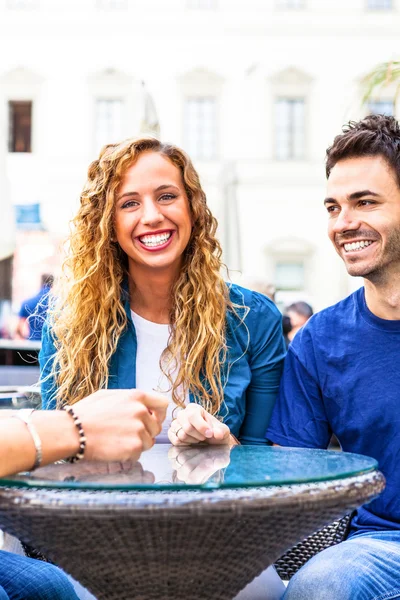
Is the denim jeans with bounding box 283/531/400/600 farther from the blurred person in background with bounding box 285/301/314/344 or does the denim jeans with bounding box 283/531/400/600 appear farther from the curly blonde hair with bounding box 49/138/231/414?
the blurred person in background with bounding box 285/301/314/344

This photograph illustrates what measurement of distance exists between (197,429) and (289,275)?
20356mm

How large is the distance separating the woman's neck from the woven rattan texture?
2.46 feet

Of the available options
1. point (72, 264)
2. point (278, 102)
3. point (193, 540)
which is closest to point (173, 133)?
point (278, 102)

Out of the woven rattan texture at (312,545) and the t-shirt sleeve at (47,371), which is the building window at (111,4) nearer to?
the t-shirt sleeve at (47,371)

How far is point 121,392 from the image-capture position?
1.48 metres

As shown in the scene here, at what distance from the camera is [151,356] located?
7.97ft

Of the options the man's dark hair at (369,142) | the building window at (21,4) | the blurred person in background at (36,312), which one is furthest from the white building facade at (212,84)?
the man's dark hair at (369,142)

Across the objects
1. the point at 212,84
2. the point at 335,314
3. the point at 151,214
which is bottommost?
the point at 335,314

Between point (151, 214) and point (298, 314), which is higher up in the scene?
point (151, 214)

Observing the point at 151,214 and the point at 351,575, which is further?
the point at 151,214

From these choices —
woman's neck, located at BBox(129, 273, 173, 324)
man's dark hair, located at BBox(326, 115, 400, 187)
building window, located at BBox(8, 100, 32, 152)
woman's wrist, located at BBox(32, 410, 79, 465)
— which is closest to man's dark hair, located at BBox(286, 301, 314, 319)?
woman's neck, located at BBox(129, 273, 173, 324)

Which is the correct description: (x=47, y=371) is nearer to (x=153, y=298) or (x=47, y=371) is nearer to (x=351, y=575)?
(x=153, y=298)

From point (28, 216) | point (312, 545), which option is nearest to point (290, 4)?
point (28, 216)

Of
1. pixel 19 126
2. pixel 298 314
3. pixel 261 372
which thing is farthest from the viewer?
pixel 19 126
